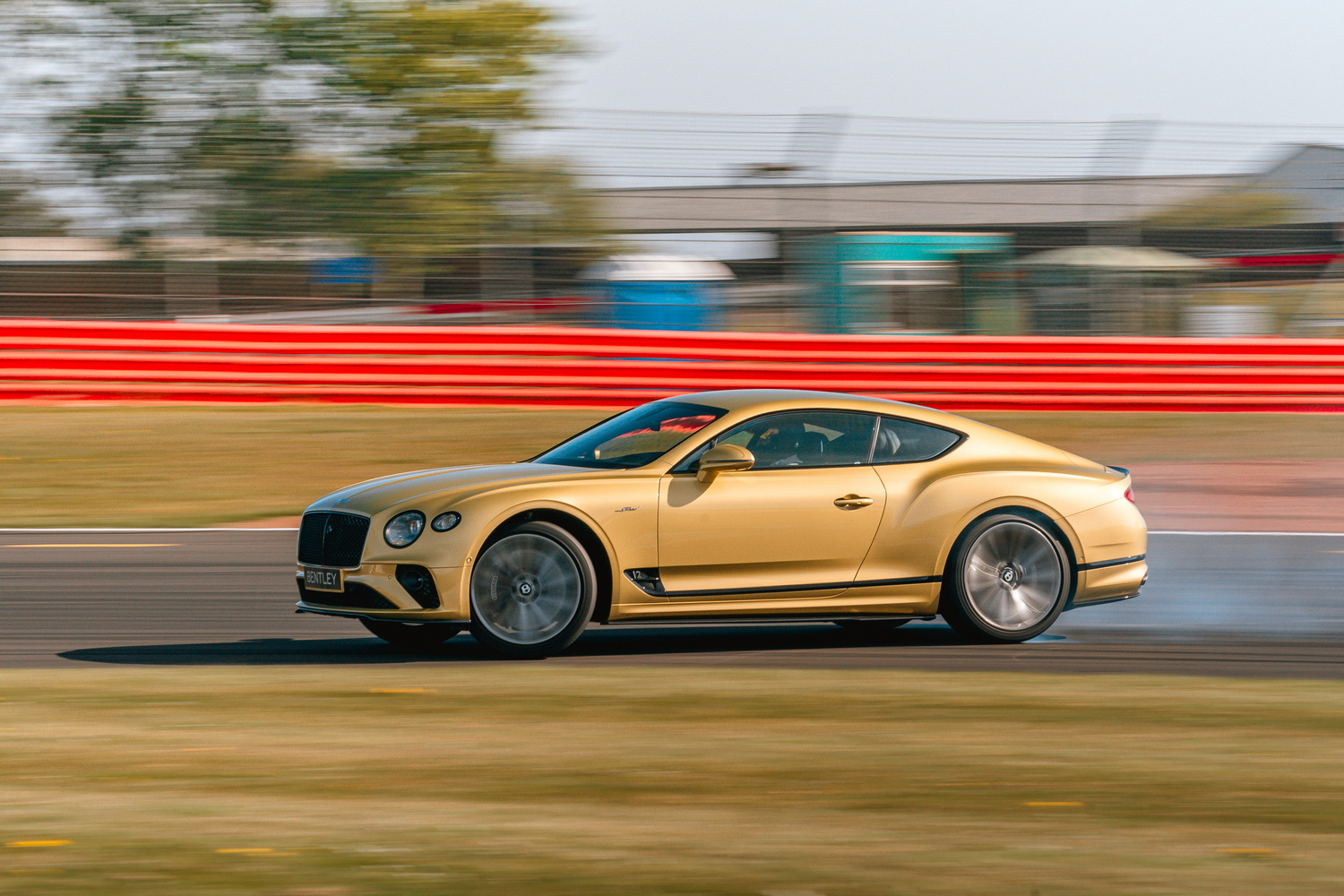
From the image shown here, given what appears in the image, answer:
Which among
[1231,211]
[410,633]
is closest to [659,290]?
[1231,211]

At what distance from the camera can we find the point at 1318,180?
61.9 feet

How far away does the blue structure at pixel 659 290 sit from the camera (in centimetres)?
1820

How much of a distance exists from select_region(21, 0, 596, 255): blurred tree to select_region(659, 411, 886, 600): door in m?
10.6

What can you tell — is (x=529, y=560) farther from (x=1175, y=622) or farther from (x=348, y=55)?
(x=348, y=55)

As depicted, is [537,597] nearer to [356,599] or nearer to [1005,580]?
[356,599]

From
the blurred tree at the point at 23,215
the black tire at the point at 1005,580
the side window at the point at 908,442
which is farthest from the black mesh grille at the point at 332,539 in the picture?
the blurred tree at the point at 23,215

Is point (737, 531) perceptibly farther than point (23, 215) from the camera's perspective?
No

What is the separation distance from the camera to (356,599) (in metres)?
7.31

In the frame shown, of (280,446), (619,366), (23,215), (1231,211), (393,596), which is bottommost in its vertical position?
(393,596)

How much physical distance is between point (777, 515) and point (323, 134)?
635 inches

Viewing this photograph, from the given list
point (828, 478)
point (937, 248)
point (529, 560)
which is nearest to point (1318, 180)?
point (937, 248)

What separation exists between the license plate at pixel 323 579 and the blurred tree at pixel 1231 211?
535 inches

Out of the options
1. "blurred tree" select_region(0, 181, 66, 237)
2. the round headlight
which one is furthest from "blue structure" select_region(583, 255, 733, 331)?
the round headlight

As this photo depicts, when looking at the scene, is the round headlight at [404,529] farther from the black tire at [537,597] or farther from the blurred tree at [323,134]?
the blurred tree at [323,134]
